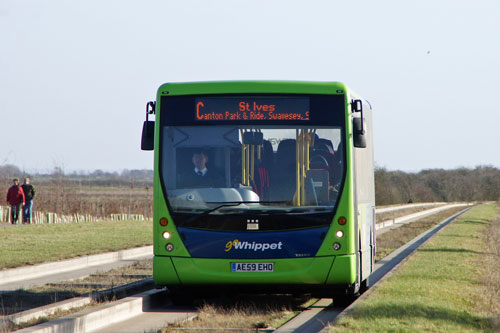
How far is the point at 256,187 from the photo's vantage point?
37.1 ft

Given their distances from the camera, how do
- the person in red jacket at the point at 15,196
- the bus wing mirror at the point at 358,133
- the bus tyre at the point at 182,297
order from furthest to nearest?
1. the person in red jacket at the point at 15,196
2. the bus tyre at the point at 182,297
3. the bus wing mirror at the point at 358,133

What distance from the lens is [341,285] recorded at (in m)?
11.3

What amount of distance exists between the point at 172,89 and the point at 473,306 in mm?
5230

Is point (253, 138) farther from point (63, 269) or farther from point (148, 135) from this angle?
point (63, 269)

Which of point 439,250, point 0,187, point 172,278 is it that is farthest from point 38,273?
point 0,187

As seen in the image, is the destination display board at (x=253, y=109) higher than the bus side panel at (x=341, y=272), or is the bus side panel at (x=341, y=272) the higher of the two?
the destination display board at (x=253, y=109)

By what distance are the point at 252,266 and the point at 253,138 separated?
1752mm

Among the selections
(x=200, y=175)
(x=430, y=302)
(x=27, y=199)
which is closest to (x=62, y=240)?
(x=27, y=199)

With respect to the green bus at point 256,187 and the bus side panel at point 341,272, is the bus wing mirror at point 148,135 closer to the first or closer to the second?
the green bus at point 256,187

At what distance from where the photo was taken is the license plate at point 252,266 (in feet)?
36.9

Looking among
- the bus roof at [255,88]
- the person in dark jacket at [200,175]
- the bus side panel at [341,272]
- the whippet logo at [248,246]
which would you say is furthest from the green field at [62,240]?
the bus side panel at [341,272]

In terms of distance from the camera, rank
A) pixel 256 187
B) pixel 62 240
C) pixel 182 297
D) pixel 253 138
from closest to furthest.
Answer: pixel 256 187 < pixel 253 138 < pixel 182 297 < pixel 62 240

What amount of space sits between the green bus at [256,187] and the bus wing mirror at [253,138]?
16 mm

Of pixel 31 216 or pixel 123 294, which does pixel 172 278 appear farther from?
pixel 31 216
